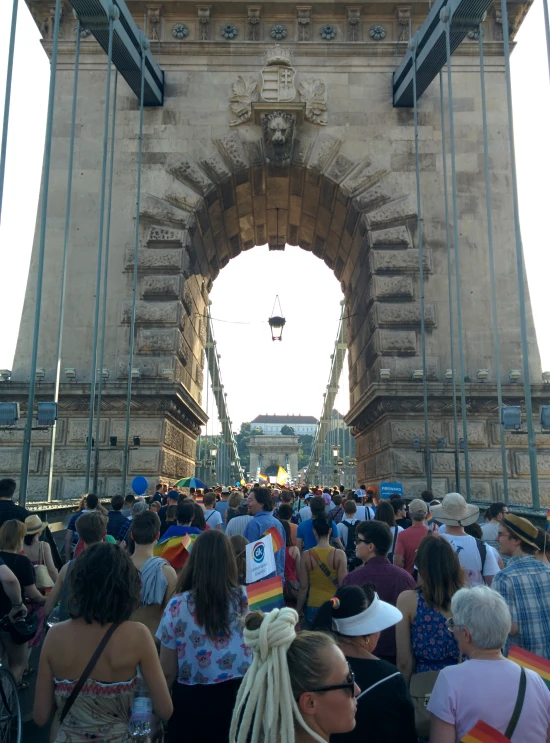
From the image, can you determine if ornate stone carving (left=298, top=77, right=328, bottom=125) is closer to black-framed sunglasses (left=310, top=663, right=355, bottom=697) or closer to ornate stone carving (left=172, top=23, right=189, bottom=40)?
ornate stone carving (left=172, top=23, right=189, bottom=40)

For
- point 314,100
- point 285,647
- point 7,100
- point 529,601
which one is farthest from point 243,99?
point 285,647

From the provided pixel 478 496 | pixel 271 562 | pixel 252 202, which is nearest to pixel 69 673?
pixel 271 562

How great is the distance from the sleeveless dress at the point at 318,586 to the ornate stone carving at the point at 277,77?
1501 cm

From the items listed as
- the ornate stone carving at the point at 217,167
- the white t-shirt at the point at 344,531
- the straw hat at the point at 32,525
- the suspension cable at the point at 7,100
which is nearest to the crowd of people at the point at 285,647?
the straw hat at the point at 32,525

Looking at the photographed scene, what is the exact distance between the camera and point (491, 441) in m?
16.1

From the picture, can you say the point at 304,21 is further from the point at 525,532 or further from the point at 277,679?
the point at 277,679

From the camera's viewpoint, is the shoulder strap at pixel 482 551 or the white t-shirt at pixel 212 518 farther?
the white t-shirt at pixel 212 518

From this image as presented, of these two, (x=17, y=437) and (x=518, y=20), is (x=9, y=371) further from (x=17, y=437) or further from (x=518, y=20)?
(x=518, y=20)

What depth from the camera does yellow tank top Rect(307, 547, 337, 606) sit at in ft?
18.7

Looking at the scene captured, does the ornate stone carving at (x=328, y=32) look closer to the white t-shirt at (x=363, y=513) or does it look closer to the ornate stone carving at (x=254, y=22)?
the ornate stone carving at (x=254, y=22)

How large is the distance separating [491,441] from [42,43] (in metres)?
16.2

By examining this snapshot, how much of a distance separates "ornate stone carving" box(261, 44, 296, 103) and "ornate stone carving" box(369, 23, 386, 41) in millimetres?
2684

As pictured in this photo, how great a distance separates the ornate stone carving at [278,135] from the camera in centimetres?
1747

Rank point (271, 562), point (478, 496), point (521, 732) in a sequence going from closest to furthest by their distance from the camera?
point (521, 732) < point (271, 562) < point (478, 496)
